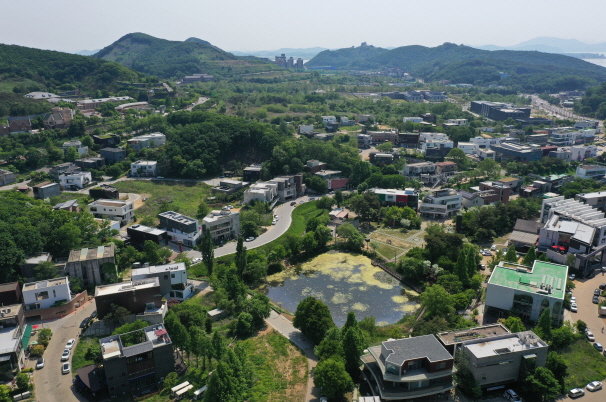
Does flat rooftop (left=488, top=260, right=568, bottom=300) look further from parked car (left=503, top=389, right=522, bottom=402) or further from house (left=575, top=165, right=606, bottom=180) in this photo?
house (left=575, top=165, right=606, bottom=180)

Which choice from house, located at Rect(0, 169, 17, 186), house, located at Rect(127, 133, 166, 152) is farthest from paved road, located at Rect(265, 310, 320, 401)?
house, located at Rect(127, 133, 166, 152)

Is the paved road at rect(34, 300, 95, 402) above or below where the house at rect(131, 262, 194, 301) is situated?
below

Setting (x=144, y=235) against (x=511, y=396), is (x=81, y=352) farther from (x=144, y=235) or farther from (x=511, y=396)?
(x=511, y=396)

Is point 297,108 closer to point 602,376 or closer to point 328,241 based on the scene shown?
point 328,241

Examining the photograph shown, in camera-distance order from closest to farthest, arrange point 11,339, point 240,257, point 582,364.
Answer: point 582,364, point 11,339, point 240,257

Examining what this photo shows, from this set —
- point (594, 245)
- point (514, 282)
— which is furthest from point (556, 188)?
→ point (514, 282)

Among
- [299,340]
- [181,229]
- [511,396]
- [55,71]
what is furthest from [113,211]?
[55,71]
